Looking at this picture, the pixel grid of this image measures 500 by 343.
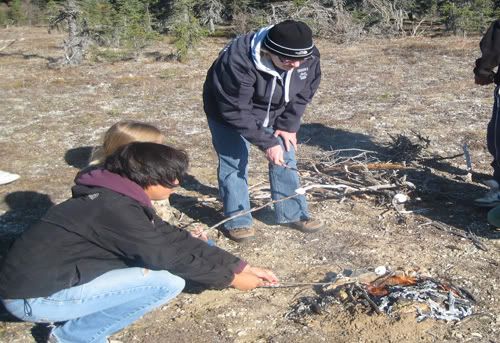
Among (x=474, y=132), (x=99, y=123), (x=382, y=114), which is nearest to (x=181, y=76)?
(x=99, y=123)

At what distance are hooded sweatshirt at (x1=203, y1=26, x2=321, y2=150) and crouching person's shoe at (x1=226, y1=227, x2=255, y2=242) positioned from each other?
671 millimetres

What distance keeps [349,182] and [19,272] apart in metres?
2.81

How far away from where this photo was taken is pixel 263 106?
12.5 feet

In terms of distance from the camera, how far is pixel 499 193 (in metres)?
4.42

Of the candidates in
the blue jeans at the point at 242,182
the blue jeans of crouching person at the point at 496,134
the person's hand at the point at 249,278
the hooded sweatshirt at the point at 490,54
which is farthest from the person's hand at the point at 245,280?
the hooded sweatshirt at the point at 490,54

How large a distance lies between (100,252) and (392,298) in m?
1.57

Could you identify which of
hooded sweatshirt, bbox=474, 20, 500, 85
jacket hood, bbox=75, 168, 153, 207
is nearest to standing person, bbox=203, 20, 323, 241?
jacket hood, bbox=75, 168, 153, 207

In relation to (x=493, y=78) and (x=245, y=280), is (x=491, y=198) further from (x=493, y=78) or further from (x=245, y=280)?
(x=245, y=280)

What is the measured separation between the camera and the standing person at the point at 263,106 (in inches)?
135

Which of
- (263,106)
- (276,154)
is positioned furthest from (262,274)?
(263,106)

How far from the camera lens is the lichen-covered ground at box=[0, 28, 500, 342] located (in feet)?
10.5

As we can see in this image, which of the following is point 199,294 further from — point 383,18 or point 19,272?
point 383,18

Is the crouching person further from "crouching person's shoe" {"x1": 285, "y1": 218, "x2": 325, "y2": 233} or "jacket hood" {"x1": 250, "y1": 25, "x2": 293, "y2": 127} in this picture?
"crouching person's shoe" {"x1": 285, "y1": 218, "x2": 325, "y2": 233}

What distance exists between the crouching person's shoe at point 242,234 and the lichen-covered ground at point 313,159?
0.20 ft
